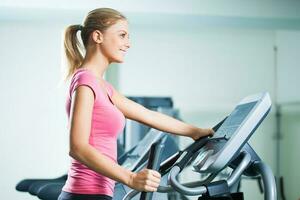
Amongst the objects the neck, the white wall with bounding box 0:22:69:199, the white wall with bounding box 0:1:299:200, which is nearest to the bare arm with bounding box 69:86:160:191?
the neck

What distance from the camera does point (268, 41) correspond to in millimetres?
5523

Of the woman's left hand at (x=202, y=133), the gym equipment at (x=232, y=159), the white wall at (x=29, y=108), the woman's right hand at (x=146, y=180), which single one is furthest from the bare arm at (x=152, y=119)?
the white wall at (x=29, y=108)

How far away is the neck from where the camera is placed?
1290 mm

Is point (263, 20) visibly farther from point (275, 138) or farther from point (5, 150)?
point (5, 150)

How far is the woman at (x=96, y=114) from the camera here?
1.05 meters

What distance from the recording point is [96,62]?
1.29 metres

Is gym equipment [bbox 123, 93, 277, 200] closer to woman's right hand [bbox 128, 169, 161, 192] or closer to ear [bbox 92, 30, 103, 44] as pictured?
woman's right hand [bbox 128, 169, 161, 192]

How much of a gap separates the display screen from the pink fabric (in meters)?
0.30

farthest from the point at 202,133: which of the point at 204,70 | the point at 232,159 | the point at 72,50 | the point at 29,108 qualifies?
the point at 204,70

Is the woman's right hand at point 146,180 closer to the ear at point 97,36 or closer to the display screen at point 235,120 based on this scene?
the display screen at point 235,120

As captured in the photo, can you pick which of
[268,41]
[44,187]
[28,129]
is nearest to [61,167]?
[28,129]

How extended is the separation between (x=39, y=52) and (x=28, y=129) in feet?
2.75

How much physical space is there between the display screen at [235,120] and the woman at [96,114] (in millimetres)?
134

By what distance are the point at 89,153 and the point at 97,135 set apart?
153mm
